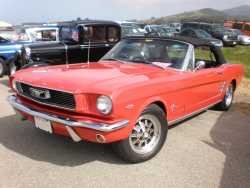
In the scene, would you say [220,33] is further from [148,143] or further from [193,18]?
[193,18]

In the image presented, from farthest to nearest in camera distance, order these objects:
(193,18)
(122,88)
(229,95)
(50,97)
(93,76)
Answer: (193,18) → (229,95) → (93,76) → (50,97) → (122,88)

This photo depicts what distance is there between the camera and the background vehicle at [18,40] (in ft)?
37.2

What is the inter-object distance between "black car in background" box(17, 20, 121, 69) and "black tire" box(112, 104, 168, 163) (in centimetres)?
536

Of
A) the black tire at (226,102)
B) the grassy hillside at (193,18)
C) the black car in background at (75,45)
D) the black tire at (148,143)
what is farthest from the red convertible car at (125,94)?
the grassy hillside at (193,18)

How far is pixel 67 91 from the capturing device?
13.2ft

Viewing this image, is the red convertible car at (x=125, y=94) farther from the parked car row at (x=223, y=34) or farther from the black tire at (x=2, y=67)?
the parked car row at (x=223, y=34)

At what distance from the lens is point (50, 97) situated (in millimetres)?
4227

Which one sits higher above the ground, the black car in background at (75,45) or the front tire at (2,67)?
the black car in background at (75,45)

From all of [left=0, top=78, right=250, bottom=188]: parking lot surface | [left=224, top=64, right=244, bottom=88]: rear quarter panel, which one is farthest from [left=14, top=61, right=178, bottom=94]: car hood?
[left=224, top=64, right=244, bottom=88]: rear quarter panel

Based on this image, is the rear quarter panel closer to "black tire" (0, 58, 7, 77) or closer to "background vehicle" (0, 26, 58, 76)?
"background vehicle" (0, 26, 58, 76)

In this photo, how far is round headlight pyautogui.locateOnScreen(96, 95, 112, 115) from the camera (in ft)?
12.6

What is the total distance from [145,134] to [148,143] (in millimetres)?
155

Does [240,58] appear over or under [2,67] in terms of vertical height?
under

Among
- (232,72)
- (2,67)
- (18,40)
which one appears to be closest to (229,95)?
(232,72)
